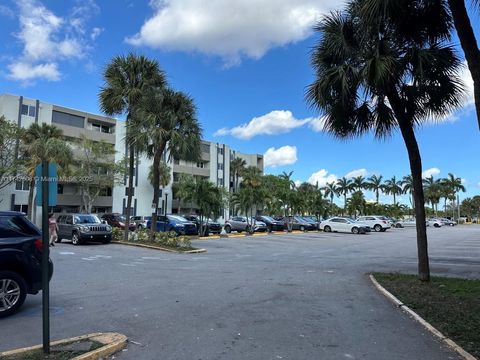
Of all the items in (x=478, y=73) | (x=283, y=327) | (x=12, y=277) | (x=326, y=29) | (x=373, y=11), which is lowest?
(x=283, y=327)

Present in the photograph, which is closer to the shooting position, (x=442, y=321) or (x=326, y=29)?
(x=442, y=321)

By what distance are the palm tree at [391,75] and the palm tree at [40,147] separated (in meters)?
29.7

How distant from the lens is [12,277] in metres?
7.13

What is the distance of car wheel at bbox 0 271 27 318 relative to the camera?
6988 mm

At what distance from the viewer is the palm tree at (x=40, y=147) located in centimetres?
3603

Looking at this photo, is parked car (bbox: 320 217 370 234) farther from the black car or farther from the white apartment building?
the black car

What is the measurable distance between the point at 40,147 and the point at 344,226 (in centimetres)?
2860

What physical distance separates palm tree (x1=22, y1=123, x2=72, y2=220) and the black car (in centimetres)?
2984

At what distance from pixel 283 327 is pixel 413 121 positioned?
717cm

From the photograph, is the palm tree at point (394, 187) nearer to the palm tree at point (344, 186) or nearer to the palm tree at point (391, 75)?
the palm tree at point (344, 186)

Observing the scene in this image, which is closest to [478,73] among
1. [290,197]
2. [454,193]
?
[290,197]

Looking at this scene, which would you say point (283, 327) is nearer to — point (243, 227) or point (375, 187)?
point (243, 227)

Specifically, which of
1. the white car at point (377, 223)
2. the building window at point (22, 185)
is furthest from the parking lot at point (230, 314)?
the white car at point (377, 223)

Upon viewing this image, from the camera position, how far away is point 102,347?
16.9 feet
